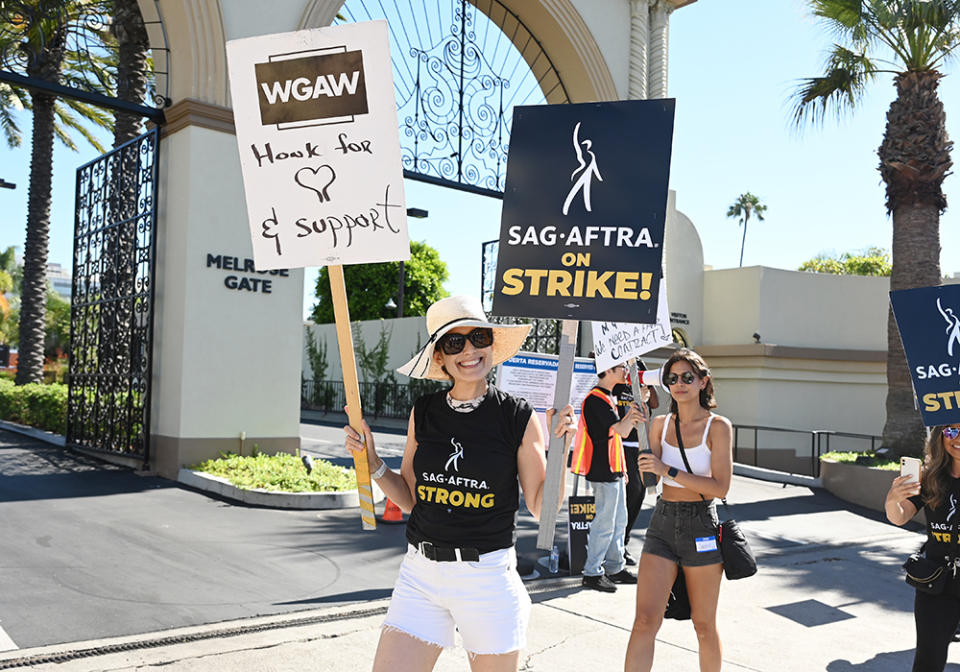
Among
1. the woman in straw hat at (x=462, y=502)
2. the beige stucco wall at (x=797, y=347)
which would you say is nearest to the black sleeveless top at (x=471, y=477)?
the woman in straw hat at (x=462, y=502)

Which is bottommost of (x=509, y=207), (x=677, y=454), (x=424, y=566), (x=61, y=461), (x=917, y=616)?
(x=61, y=461)

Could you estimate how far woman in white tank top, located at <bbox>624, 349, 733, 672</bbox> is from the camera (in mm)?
3824

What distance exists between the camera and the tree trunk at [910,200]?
12.9m

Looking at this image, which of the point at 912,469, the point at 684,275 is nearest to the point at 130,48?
the point at 684,275

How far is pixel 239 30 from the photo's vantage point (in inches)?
448

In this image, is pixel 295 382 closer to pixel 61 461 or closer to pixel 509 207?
pixel 61 461

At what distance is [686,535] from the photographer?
3.92 m

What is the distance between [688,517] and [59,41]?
15.4 m

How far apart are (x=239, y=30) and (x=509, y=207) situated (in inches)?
353

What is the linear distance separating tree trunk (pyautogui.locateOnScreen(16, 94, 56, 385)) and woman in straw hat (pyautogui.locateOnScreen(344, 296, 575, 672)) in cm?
2096

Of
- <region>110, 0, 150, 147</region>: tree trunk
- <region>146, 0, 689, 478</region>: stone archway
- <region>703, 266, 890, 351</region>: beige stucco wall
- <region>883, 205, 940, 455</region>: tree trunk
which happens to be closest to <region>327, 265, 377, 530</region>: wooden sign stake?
<region>146, 0, 689, 478</region>: stone archway

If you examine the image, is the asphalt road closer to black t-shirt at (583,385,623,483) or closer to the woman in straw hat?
black t-shirt at (583,385,623,483)

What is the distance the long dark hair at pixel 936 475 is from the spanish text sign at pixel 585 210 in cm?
165

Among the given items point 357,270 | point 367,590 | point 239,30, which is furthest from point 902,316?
point 357,270
